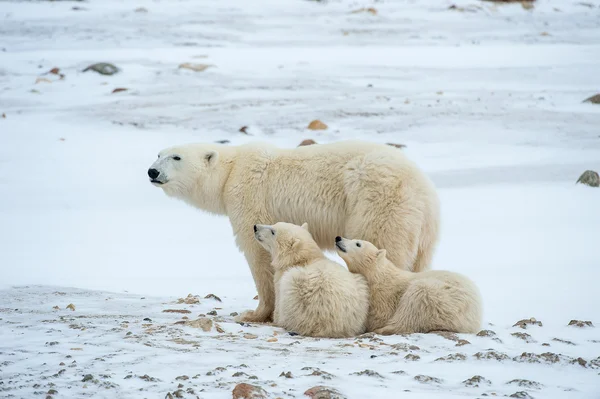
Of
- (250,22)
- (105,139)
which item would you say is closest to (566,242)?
(105,139)

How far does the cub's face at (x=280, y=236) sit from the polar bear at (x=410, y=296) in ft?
1.09

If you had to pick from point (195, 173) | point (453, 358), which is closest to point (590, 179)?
point (195, 173)

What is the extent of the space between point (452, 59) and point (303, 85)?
499cm

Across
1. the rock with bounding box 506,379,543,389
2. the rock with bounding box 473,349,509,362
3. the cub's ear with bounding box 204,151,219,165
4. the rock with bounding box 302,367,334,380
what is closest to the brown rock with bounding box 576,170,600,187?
the cub's ear with bounding box 204,151,219,165

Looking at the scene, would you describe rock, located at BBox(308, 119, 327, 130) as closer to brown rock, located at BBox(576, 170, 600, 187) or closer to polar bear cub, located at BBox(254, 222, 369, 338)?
brown rock, located at BBox(576, 170, 600, 187)

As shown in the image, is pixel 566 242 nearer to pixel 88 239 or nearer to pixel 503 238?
pixel 503 238

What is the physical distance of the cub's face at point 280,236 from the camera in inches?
215

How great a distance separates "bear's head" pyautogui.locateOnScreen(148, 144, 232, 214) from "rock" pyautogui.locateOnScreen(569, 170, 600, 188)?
586 cm

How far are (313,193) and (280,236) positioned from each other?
1.61ft

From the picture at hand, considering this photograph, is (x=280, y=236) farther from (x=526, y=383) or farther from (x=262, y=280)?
(x=526, y=383)

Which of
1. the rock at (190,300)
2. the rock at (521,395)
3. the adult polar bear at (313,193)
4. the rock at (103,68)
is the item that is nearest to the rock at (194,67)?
the rock at (103,68)

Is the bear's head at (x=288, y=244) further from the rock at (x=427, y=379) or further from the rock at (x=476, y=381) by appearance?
the rock at (x=476, y=381)

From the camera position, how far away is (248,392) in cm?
332

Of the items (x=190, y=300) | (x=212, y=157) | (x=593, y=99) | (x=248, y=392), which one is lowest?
(x=190, y=300)
